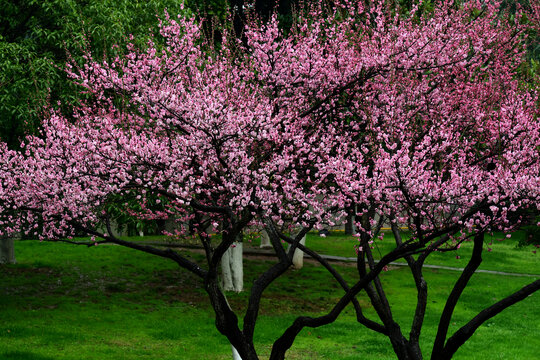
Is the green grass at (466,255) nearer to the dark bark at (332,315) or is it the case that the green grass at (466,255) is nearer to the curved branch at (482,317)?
the curved branch at (482,317)

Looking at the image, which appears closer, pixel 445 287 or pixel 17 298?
pixel 17 298

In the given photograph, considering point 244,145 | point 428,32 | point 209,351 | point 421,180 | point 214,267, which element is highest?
point 428,32

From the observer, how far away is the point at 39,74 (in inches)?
628

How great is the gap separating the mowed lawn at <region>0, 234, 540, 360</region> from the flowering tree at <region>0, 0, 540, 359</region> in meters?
6.22

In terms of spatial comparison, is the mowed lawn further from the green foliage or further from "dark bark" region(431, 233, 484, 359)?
"dark bark" region(431, 233, 484, 359)

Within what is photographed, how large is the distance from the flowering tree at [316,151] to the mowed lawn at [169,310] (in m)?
6.22

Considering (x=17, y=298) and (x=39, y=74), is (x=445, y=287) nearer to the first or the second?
(x=17, y=298)

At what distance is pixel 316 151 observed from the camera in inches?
376

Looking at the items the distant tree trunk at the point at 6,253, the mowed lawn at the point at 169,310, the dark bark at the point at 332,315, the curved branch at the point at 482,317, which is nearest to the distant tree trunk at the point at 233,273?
the mowed lawn at the point at 169,310

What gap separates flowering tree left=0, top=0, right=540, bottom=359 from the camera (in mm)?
8578

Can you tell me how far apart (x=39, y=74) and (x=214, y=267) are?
885 cm

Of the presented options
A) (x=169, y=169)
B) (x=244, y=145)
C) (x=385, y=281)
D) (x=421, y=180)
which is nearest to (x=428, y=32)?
(x=421, y=180)

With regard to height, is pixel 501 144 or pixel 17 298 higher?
pixel 501 144

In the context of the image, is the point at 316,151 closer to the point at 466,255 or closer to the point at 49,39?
the point at 49,39
